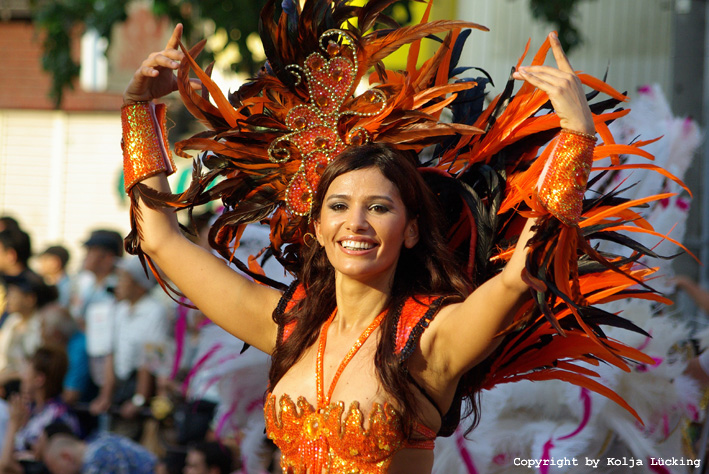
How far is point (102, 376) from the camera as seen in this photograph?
5.78 metres

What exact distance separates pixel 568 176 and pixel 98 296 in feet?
16.3

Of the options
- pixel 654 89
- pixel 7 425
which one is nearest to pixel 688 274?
pixel 654 89

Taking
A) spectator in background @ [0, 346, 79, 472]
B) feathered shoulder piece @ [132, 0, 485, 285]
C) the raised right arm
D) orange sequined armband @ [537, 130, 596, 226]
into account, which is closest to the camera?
orange sequined armband @ [537, 130, 596, 226]

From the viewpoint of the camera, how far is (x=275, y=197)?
2576mm

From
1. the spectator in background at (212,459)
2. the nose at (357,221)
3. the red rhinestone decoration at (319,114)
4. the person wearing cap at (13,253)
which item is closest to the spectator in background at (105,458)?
the spectator in background at (212,459)

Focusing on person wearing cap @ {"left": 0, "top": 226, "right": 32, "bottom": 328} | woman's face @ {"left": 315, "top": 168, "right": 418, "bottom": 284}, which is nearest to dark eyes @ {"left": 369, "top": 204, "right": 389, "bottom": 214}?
woman's face @ {"left": 315, "top": 168, "right": 418, "bottom": 284}

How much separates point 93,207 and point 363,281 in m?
10.0

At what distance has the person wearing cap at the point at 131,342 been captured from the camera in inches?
A: 219

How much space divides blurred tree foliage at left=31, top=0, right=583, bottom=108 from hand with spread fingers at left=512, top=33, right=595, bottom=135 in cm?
353

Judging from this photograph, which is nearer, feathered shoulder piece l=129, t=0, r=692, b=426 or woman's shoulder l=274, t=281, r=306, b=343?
feathered shoulder piece l=129, t=0, r=692, b=426

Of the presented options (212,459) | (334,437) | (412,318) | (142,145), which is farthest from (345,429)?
(212,459)

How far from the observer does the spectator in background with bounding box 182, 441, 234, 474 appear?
4.39 metres

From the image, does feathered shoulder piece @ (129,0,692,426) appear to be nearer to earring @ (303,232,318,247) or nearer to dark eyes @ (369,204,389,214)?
earring @ (303,232,318,247)

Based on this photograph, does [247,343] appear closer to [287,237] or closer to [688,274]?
[287,237]
